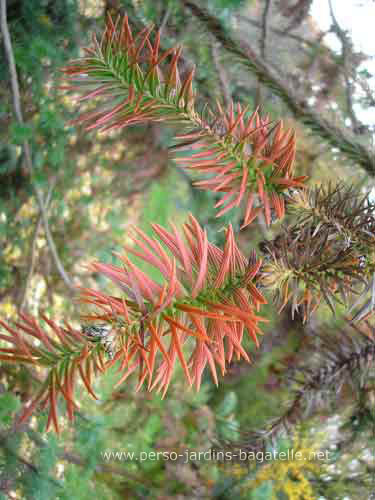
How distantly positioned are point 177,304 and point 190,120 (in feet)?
0.55

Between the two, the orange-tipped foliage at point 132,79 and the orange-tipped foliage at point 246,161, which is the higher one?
the orange-tipped foliage at point 132,79

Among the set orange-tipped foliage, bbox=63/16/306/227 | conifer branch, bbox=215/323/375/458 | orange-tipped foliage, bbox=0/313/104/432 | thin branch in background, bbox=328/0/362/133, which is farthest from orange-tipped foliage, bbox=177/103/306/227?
thin branch in background, bbox=328/0/362/133

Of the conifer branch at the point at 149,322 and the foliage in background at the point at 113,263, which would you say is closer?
the conifer branch at the point at 149,322

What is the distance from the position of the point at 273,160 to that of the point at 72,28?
476mm

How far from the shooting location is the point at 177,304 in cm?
29

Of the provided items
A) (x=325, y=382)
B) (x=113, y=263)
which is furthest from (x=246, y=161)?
(x=113, y=263)

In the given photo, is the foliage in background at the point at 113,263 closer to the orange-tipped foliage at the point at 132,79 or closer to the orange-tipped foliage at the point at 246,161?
the orange-tipped foliage at the point at 246,161

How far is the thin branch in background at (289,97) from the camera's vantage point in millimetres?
575

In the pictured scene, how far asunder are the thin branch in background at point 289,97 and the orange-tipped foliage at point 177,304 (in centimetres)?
32

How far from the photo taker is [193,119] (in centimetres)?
37

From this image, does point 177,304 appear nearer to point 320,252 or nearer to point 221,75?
point 320,252

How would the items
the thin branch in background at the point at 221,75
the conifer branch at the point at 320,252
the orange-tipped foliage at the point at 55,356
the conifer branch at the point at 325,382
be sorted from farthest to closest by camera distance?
the thin branch in background at the point at 221,75 < the conifer branch at the point at 325,382 < the conifer branch at the point at 320,252 < the orange-tipped foliage at the point at 55,356

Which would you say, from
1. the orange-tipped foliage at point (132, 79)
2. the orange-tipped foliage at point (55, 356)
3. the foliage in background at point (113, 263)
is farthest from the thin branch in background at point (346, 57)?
the orange-tipped foliage at point (55, 356)

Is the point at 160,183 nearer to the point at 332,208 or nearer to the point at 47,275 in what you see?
the point at 47,275
